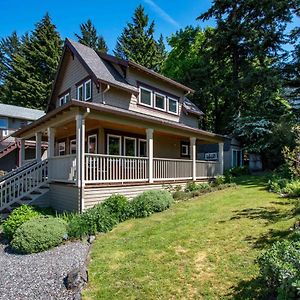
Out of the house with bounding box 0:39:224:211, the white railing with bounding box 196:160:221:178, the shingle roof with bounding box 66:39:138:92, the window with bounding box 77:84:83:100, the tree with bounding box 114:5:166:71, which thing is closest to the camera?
the house with bounding box 0:39:224:211

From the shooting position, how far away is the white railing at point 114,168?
1102 cm

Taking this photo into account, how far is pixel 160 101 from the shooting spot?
1838cm

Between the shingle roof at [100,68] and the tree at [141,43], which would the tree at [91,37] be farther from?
the shingle roof at [100,68]

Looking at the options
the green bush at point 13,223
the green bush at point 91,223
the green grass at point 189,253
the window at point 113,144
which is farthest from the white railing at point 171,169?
the green bush at point 13,223

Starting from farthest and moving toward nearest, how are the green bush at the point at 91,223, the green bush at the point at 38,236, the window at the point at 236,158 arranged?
the window at the point at 236,158 → the green bush at the point at 91,223 → the green bush at the point at 38,236

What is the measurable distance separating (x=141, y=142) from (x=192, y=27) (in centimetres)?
2354

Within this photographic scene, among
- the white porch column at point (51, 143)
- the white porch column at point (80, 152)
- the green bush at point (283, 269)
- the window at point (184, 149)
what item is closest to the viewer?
the green bush at point (283, 269)

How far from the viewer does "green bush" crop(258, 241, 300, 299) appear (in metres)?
3.47

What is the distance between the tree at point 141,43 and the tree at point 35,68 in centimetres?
1080

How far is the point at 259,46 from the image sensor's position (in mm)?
26141

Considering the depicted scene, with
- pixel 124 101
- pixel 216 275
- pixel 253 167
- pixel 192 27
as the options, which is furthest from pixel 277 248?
pixel 192 27

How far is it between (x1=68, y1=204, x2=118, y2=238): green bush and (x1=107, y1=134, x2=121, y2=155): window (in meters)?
6.04

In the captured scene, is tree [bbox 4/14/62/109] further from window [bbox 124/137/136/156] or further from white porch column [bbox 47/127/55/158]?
white porch column [bbox 47/127/55/158]

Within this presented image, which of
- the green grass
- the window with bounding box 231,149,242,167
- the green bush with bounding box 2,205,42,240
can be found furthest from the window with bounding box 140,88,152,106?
the window with bounding box 231,149,242,167
